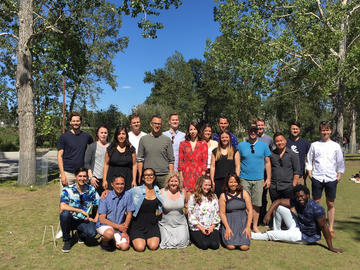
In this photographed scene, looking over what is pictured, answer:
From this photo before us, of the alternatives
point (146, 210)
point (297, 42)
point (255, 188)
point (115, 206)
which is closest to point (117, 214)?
point (115, 206)

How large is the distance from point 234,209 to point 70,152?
10.3 feet

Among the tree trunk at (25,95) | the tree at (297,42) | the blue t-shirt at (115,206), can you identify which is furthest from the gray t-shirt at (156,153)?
the tree at (297,42)

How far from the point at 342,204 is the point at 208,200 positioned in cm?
490

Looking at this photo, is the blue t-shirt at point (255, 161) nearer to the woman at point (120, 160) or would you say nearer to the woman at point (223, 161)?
the woman at point (223, 161)

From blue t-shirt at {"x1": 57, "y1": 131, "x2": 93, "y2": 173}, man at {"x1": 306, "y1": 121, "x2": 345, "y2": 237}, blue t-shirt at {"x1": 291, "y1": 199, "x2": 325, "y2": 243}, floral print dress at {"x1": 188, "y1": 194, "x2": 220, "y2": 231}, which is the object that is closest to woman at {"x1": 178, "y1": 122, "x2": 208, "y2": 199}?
floral print dress at {"x1": 188, "y1": 194, "x2": 220, "y2": 231}

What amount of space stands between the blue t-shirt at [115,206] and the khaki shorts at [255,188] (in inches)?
83.3

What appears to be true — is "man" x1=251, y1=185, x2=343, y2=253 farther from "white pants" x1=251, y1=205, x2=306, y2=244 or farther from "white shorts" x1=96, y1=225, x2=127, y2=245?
"white shorts" x1=96, y1=225, x2=127, y2=245

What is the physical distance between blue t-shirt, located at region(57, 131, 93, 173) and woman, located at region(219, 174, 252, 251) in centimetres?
269

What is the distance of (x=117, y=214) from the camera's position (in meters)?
4.95


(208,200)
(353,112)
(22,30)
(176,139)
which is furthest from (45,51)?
(353,112)

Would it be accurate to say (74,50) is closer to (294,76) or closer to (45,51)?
(45,51)

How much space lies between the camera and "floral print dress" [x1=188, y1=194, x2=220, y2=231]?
5121 millimetres

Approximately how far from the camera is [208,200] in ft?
17.1

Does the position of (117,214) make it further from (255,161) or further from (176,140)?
(255,161)
